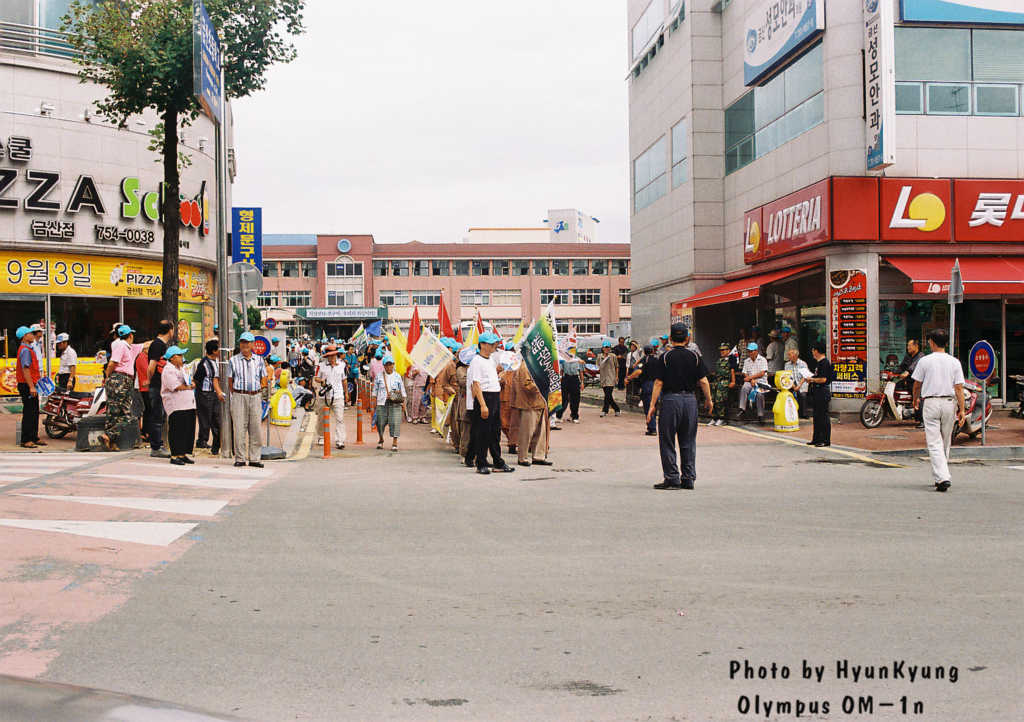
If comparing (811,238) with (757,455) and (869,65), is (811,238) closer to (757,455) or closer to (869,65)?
(869,65)

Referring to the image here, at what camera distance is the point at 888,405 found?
1748 cm

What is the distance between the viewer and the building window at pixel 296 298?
8019cm

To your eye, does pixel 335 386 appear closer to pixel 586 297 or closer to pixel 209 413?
pixel 209 413

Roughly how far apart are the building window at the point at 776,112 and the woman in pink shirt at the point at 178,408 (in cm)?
1489

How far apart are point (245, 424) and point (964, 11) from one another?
17312 millimetres

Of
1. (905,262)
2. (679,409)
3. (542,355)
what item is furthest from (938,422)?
(905,262)

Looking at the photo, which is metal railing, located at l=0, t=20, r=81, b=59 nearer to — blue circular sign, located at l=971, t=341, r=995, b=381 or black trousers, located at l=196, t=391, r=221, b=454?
black trousers, located at l=196, t=391, r=221, b=454

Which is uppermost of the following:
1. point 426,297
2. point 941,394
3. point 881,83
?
point 426,297

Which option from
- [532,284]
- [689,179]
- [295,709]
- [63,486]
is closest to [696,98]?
[689,179]

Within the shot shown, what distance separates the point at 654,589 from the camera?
19.3 ft

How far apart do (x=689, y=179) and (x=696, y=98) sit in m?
2.45

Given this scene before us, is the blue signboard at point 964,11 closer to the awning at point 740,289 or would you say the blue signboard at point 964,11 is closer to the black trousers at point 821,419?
Answer: the awning at point 740,289

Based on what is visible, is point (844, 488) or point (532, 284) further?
point (532, 284)

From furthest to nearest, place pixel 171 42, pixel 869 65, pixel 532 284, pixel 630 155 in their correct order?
pixel 532 284 < pixel 630 155 < pixel 869 65 < pixel 171 42
